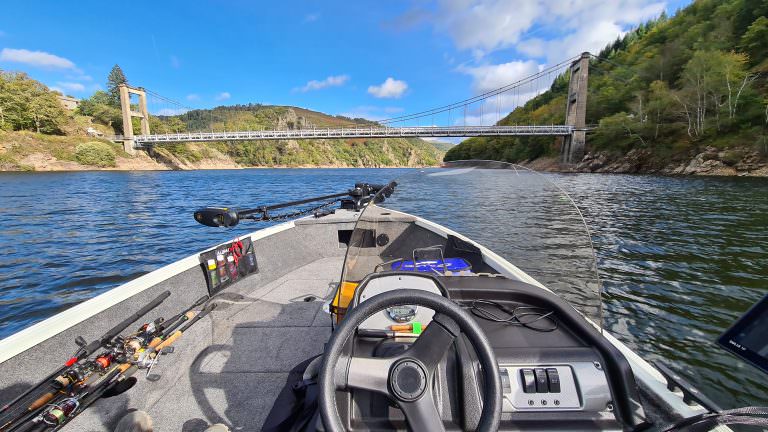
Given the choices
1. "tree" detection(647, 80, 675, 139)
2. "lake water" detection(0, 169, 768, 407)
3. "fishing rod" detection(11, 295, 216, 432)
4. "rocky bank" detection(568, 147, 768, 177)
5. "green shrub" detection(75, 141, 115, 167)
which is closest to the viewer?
"fishing rod" detection(11, 295, 216, 432)

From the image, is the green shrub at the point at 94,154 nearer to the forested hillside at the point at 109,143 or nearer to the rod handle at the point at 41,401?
the forested hillside at the point at 109,143

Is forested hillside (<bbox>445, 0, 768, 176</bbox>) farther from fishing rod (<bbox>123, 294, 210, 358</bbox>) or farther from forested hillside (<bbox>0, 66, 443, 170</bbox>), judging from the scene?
forested hillside (<bbox>0, 66, 443, 170</bbox>)

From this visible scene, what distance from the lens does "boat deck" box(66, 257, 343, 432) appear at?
2033 millimetres

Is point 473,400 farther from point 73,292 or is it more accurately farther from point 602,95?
point 602,95

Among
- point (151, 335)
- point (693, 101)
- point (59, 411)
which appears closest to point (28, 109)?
point (151, 335)

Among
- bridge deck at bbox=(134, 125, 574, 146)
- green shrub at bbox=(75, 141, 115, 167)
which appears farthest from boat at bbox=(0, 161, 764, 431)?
green shrub at bbox=(75, 141, 115, 167)

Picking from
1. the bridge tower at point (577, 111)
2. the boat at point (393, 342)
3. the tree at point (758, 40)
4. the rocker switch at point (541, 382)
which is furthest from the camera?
the bridge tower at point (577, 111)

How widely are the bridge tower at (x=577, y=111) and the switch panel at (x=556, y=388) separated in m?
51.7

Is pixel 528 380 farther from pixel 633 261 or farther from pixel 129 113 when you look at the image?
pixel 129 113

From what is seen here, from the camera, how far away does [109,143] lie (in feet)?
168

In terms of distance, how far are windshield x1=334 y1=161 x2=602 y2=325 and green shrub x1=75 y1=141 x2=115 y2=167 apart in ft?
192

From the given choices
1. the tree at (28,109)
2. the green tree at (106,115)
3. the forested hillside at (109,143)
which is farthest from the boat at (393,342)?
the green tree at (106,115)

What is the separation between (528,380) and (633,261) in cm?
774

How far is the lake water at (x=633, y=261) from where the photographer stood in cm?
416
